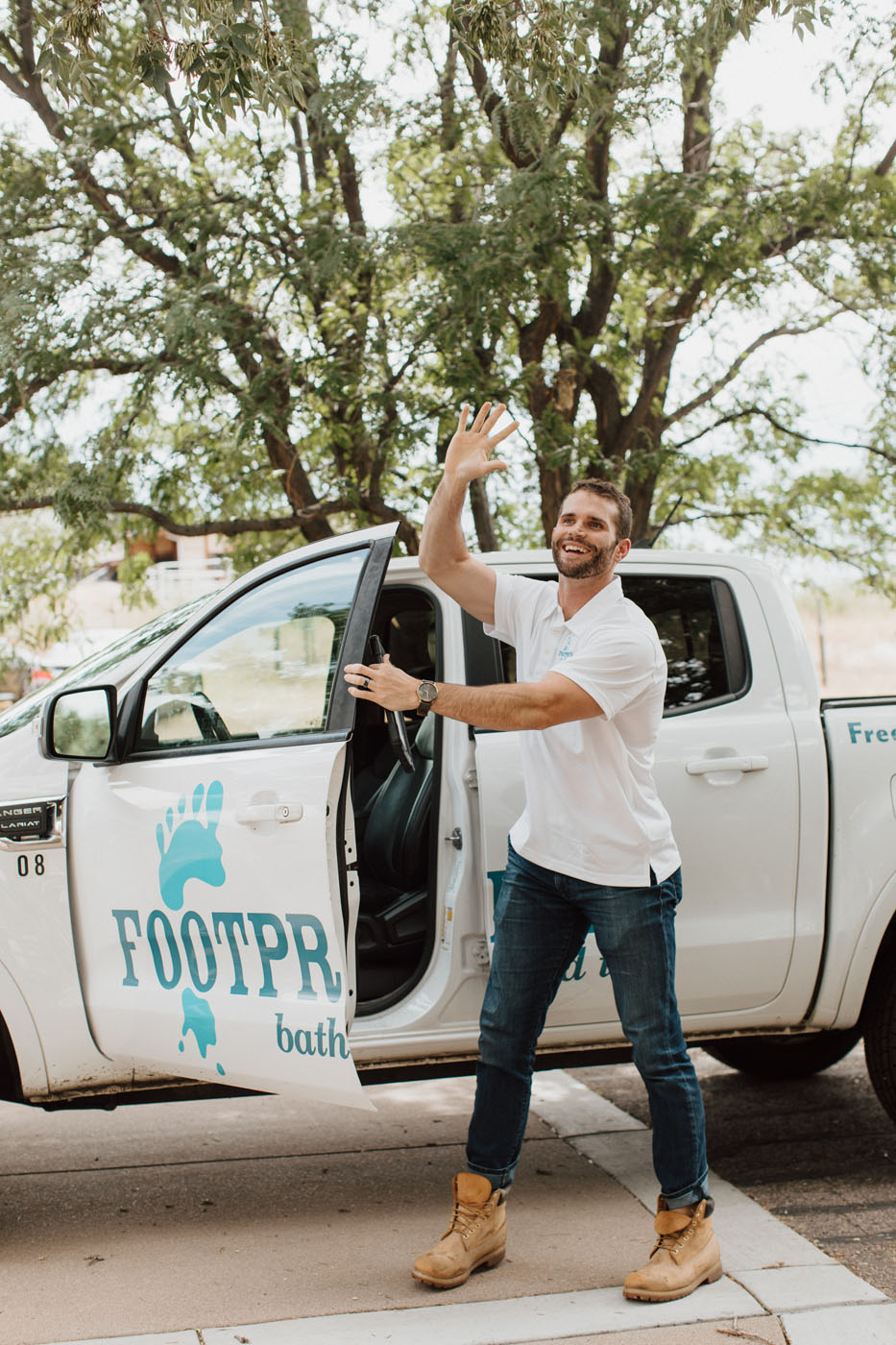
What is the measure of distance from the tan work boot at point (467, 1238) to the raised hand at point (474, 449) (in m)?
1.77

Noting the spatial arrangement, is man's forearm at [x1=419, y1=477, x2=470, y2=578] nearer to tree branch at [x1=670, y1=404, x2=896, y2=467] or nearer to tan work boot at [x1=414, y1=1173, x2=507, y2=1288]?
tan work boot at [x1=414, y1=1173, x2=507, y2=1288]

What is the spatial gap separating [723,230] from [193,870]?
558 cm

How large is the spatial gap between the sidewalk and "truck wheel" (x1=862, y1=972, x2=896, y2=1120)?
1.74 feet

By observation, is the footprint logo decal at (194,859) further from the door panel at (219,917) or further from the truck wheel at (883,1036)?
the truck wheel at (883,1036)

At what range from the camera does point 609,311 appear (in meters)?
8.59

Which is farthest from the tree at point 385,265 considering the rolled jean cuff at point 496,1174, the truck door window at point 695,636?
the rolled jean cuff at point 496,1174

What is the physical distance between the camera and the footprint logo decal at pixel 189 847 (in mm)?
3162

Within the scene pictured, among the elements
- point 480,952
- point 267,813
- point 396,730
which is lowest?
point 480,952

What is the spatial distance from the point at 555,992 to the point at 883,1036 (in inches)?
46.8

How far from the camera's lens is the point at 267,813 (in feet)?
10.2

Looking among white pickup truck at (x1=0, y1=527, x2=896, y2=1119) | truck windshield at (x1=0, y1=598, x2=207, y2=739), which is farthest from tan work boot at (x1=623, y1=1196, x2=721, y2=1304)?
truck windshield at (x1=0, y1=598, x2=207, y2=739)

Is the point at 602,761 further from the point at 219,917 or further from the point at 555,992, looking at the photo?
the point at 219,917

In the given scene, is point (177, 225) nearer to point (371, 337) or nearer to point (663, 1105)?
point (371, 337)

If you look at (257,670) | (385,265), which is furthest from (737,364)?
(257,670)
